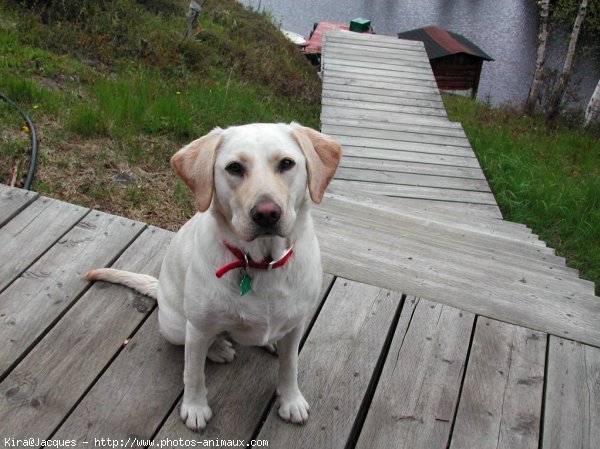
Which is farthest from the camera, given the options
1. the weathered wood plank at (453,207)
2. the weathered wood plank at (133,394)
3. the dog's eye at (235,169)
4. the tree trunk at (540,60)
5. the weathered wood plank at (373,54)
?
the tree trunk at (540,60)

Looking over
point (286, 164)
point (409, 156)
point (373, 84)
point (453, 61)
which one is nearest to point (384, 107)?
point (373, 84)

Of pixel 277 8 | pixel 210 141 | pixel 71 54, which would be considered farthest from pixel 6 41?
pixel 277 8

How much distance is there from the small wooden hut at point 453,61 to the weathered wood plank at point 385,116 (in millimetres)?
10584

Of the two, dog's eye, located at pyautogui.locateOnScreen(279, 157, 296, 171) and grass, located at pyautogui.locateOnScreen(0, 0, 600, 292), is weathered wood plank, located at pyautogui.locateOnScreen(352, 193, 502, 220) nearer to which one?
grass, located at pyautogui.locateOnScreen(0, 0, 600, 292)

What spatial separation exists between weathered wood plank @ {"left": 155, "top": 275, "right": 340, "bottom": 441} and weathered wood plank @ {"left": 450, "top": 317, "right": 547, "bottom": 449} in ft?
2.47

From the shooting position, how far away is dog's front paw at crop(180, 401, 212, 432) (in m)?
1.96

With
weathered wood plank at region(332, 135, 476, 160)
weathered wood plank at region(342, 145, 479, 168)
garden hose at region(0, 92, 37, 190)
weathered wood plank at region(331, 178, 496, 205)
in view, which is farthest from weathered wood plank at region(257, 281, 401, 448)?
weathered wood plank at region(332, 135, 476, 160)

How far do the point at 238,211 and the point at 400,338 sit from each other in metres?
1.11

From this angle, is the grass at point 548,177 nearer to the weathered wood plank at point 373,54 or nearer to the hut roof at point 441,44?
the weathered wood plank at point 373,54

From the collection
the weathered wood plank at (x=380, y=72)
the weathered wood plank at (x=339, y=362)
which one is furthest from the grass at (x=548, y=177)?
the weathered wood plank at (x=339, y=362)

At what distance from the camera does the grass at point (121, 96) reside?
385cm

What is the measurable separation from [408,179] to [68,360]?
13.6 ft

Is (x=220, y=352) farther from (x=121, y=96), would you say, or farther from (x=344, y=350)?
(x=121, y=96)

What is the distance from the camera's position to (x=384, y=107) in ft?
25.0
